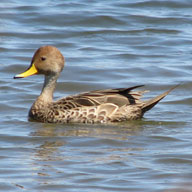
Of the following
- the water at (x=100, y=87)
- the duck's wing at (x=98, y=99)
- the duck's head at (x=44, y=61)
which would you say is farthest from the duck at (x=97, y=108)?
the duck's head at (x=44, y=61)

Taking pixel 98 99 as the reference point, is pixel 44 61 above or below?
above

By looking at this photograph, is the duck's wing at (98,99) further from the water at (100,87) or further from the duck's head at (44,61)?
the duck's head at (44,61)

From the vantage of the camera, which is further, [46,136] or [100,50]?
[100,50]

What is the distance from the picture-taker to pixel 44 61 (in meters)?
11.0

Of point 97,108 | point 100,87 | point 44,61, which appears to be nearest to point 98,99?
point 97,108

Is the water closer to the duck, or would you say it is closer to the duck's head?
the duck

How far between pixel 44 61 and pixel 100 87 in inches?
91.2

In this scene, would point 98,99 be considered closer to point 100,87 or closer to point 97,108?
point 97,108

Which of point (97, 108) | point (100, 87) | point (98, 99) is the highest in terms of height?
point (98, 99)

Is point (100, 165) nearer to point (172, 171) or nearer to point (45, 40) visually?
point (172, 171)

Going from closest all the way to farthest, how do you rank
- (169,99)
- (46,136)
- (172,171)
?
1. (172,171)
2. (46,136)
3. (169,99)

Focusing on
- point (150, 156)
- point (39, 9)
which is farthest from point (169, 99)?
point (39, 9)

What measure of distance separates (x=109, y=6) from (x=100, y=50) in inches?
188

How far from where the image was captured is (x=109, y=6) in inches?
798
